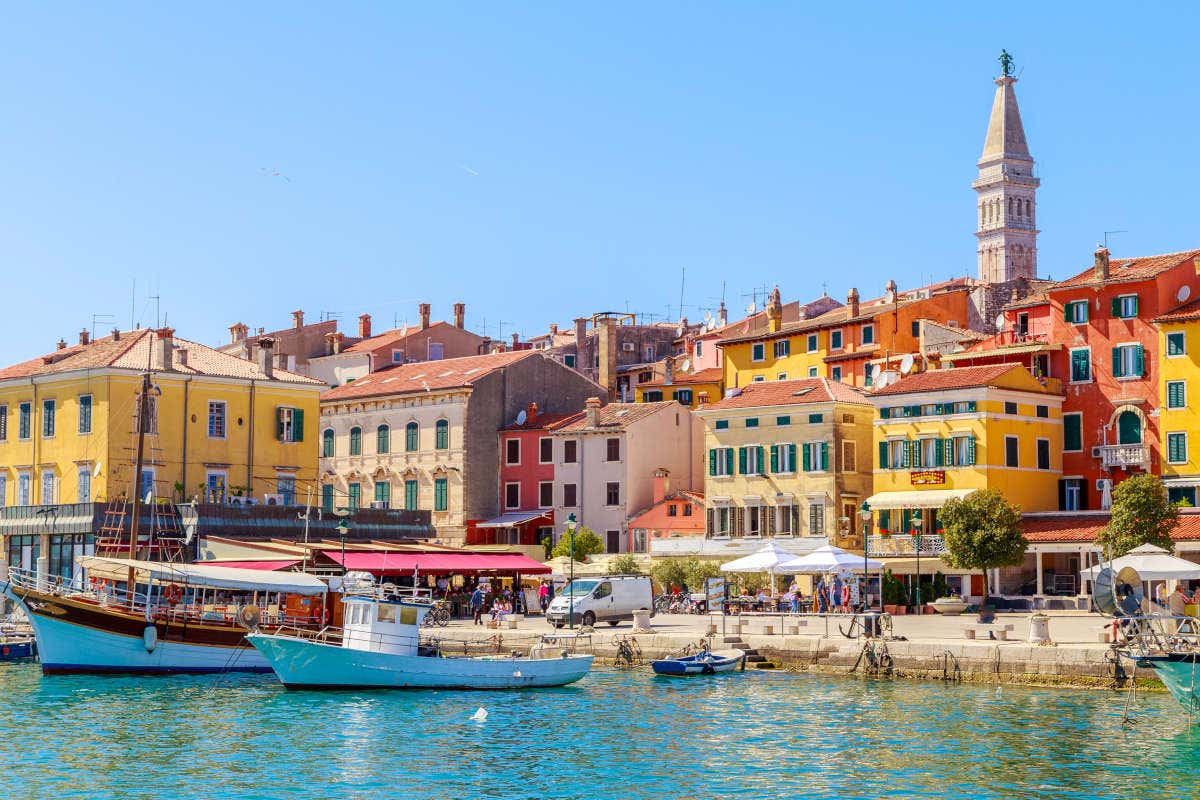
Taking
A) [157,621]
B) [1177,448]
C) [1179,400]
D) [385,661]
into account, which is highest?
[1179,400]

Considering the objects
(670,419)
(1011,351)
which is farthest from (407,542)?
(1011,351)

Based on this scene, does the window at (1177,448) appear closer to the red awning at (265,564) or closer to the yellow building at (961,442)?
the yellow building at (961,442)

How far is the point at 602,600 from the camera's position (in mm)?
54844

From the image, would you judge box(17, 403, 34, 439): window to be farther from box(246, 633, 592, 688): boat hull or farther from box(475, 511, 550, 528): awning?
box(246, 633, 592, 688): boat hull

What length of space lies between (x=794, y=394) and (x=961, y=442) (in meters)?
7.88

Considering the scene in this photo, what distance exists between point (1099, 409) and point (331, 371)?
4094 centimetres

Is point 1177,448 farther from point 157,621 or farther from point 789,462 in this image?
point 157,621

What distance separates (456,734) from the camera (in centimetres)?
3447

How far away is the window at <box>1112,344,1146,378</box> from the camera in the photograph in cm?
6091

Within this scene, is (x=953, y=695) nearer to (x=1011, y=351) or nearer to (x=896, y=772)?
(x=896, y=772)

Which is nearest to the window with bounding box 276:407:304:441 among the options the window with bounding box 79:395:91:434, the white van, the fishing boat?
the window with bounding box 79:395:91:434

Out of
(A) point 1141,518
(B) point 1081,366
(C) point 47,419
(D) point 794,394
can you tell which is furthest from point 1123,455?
(C) point 47,419

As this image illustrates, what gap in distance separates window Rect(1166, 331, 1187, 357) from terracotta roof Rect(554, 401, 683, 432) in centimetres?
2287

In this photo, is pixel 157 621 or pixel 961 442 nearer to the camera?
pixel 157 621
